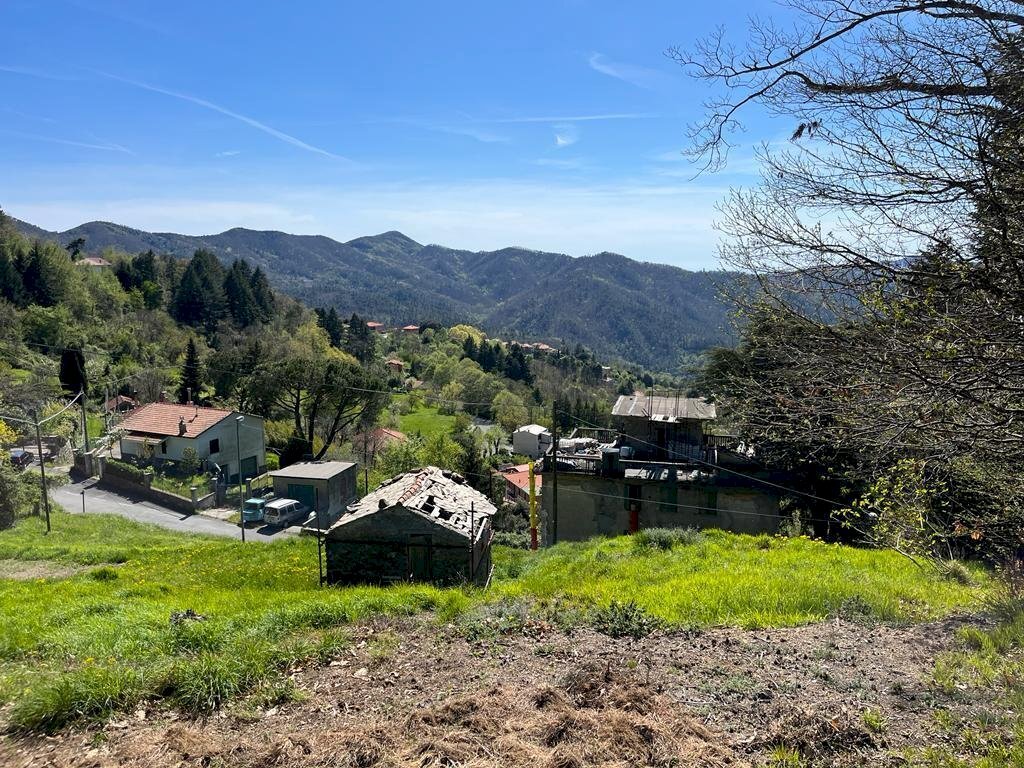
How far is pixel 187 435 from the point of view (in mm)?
38375

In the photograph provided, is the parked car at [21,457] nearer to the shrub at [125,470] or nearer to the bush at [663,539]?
the shrub at [125,470]

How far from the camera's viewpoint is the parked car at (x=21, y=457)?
3571cm

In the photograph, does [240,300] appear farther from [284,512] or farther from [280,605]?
[280,605]

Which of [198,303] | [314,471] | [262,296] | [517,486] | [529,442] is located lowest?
[529,442]

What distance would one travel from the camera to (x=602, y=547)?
53.7 ft

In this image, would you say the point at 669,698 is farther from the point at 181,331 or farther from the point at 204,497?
the point at 181,331

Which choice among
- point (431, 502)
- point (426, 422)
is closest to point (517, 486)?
point (426, 422)

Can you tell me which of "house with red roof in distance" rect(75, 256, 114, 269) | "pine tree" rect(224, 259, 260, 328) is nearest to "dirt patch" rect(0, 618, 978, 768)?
"pine tree" rect(224, 259, 260, 328)

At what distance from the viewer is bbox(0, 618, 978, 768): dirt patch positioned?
14.3 ft

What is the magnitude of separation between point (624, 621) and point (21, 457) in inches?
1628

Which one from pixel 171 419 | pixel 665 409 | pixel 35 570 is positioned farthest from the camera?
pixel 171 419

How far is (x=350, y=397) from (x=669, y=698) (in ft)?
142

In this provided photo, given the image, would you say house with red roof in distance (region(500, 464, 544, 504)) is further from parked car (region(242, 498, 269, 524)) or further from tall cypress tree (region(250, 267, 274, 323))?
tall cypress tree (region(250, 267, 274, 323))

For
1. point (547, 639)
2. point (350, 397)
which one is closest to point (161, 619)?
point (547, 639)
